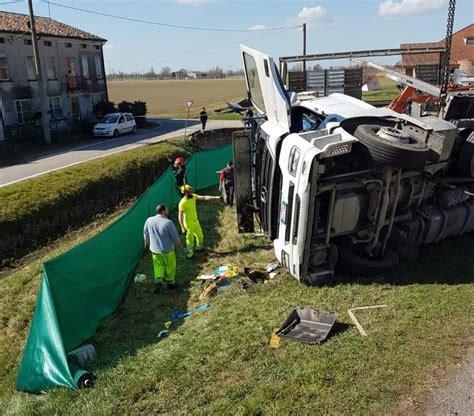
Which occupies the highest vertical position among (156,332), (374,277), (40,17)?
(40,17)

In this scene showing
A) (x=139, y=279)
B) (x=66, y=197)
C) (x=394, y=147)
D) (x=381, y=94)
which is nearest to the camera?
(x=394, y=147)

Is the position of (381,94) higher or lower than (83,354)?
higher

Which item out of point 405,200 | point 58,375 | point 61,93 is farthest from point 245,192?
point 61,93

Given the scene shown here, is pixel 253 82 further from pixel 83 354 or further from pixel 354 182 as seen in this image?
pixel 83 354

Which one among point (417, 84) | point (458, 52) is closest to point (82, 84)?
point (417, 84)

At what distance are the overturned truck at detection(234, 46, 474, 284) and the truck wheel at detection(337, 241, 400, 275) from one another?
14 millimetres

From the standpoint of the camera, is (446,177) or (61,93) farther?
(61,93)

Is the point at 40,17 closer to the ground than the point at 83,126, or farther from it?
farther from it

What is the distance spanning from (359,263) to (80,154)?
1603cm

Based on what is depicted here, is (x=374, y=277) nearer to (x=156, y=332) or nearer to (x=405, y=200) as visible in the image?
(x=405, y=200)

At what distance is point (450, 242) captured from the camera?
24.9 feet

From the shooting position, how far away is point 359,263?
6570mm

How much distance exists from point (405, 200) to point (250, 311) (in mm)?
2725

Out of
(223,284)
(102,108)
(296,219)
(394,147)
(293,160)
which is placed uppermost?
(394,147)
